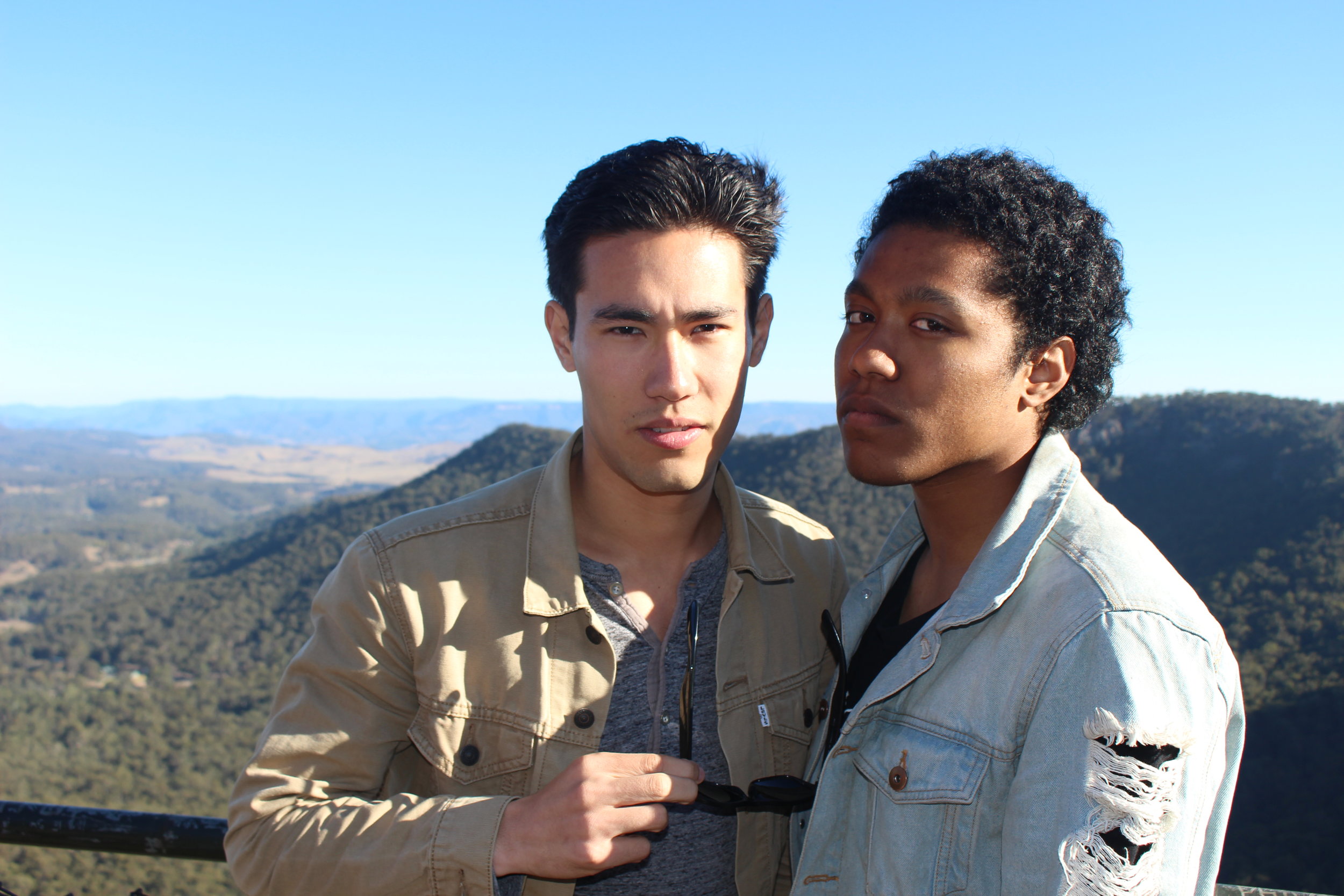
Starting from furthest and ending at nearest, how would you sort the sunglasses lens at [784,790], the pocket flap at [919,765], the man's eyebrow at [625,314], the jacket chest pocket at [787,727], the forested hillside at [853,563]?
the forested hillside at [853,563] < the jacket chest pocket at [787,727] < the man's eyebrow at [625,314] < the sunglasses lens at [784,790] < the pocket flap at [919,765]

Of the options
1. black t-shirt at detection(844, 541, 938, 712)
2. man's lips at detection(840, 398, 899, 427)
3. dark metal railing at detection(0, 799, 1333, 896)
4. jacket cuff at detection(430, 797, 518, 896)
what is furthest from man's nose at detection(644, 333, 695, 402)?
dark metal railing at detection(0, 799, 1333, 896)

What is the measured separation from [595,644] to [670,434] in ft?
2.45

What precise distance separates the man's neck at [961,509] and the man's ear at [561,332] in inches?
52.8

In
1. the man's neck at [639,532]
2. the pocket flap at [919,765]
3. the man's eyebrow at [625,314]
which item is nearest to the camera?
the pocket flap at [919,765]

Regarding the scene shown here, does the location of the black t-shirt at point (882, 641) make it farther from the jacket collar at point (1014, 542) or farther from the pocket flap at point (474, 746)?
the pocket flap at point (474, 746)

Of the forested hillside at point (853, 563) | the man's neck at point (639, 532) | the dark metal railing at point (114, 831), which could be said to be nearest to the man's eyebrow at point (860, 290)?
the man's neck at point (639, 532)

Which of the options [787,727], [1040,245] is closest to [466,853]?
[787,727]

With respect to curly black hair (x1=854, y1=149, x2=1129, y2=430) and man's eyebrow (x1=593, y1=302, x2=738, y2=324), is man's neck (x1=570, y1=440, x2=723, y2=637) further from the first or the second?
curly black hair (x1=854, y1=149, x2=1129, y2=430)

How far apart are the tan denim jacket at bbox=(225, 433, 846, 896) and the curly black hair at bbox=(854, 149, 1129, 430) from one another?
125 centimetres

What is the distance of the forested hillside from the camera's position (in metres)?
25.8

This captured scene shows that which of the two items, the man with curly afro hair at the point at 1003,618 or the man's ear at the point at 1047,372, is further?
the man's ear at the point at 1047,372

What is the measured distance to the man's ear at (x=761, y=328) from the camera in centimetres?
312

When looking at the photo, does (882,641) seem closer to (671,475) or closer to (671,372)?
(671,475)

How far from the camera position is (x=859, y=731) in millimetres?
2367
